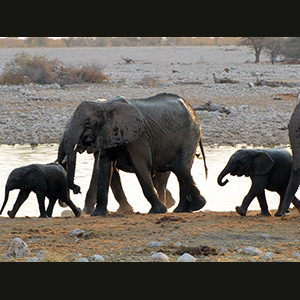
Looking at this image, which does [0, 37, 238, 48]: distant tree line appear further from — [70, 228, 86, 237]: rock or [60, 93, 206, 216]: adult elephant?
[70, 228, 86, 237]: rock

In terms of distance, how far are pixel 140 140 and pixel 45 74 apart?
55.3 ft

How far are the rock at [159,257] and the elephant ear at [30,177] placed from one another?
3.04m

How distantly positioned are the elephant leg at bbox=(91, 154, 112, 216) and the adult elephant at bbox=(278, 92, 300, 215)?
1.97m

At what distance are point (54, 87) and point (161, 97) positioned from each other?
46.9ft

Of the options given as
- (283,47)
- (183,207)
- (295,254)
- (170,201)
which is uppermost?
(295,254)

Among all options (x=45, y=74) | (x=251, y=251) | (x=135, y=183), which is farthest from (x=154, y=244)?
(x=45, y=74)

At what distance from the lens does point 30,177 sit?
8.55 metres

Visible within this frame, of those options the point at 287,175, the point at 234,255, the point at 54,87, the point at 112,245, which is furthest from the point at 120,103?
the point at 54,87

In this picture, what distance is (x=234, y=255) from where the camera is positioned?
600 centimetres

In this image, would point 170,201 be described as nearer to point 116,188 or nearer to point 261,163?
point 116,188

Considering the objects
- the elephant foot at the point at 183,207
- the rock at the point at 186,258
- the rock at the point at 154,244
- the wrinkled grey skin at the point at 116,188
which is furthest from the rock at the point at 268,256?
the wrinkled grey skin at the point at 116,188

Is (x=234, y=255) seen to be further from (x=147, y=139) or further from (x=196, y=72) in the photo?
(x=196, y=72)

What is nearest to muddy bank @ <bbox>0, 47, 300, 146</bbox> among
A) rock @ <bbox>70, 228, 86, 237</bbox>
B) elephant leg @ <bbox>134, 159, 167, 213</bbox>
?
elephant leg @ <bbox>134, 159, 167, 213</bbox>

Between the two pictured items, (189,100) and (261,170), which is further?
(189,100)
